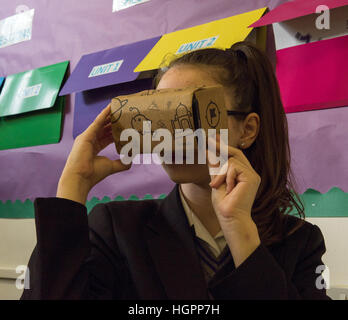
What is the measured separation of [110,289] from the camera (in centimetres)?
65

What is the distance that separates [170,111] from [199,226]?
226 mm

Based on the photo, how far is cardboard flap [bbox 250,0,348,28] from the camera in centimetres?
79

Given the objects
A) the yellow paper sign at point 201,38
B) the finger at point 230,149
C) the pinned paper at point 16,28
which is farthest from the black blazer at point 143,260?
the pinned paper at point 16,28

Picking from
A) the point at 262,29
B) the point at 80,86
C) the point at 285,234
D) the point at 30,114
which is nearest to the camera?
the point at 285,234

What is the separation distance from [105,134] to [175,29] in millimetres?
454

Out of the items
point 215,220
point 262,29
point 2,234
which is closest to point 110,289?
point 215,220

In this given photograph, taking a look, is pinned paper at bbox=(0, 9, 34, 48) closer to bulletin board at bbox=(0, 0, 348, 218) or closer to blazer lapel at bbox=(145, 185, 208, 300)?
bulletin board at bbox=(0, 0, 348, 218)

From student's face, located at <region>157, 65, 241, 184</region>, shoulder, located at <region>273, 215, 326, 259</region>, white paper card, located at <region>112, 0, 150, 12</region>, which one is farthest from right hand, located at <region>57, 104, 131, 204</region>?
white paper card, located at <region>112, 0, 150, 12</region>

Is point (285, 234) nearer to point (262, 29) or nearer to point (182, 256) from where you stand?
point (182, 256)

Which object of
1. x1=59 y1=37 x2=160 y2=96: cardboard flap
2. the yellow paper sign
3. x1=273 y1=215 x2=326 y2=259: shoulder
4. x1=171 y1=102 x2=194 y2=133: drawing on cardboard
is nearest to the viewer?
x1=171 y1=102 x2=194 y2=133: drawing on cardboard

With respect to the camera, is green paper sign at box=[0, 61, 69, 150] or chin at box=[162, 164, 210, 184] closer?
chin at box=[162, 164, 210, 184]

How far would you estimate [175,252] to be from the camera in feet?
2.12

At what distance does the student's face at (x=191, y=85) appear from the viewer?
0.65 meters

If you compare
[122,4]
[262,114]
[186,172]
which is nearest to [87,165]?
[186,172]
